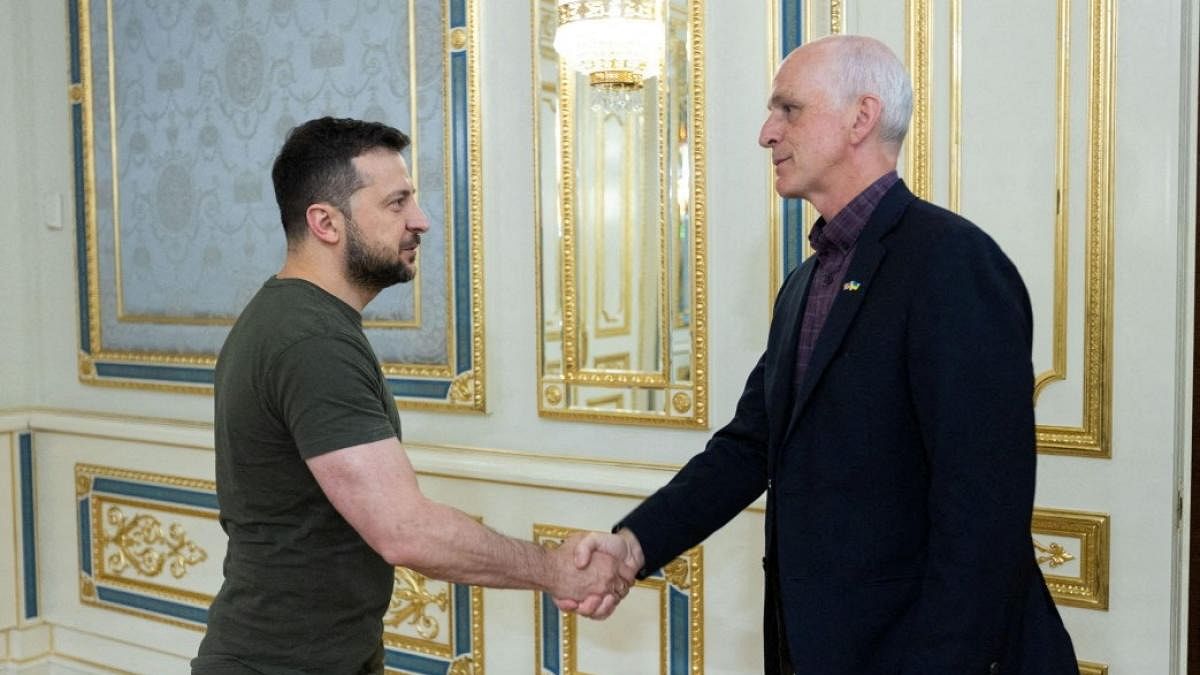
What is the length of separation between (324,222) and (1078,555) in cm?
157

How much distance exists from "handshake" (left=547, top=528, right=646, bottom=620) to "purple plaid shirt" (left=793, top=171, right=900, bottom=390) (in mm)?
579

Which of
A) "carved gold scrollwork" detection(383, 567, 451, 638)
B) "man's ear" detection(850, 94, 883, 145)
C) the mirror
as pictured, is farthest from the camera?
"carved gold scrollwork" detection(383, 567, 451, 638)

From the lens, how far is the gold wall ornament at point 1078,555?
2.37 meters

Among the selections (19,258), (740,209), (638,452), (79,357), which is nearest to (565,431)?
(638,452)

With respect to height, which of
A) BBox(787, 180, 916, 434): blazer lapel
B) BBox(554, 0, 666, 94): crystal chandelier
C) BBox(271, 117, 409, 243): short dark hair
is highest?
BBox(554, 0, 666, 94): crystal chandelier

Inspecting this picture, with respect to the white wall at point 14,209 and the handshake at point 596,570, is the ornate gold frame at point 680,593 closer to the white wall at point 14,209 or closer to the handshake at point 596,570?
the handshake at point 596,570

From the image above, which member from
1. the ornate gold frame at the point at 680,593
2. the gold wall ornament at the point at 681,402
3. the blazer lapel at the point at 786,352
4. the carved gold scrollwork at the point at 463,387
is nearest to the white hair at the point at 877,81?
the blazer lapel at the point at 786,352

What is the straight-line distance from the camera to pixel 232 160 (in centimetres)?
370

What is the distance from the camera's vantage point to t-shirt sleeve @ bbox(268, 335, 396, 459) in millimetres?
1834

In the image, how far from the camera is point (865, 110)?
1.82 metres

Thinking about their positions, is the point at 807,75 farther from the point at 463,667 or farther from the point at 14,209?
the point at 14,209

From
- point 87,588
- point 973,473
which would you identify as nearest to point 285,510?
point 973,473

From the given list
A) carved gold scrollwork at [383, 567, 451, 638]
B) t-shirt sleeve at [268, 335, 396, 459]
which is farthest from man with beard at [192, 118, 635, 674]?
carved gold scrollwork at [383, 567, 451, 638]

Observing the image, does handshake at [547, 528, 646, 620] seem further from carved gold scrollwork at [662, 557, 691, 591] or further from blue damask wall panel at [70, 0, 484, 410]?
blue damask wall panel at [70, 0, 484, 410]
